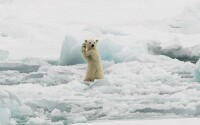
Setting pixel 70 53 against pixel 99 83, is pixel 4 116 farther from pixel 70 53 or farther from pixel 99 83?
pixel 70 53

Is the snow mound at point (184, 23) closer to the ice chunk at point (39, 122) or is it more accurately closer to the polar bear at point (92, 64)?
the polar bear at point (92, 64)

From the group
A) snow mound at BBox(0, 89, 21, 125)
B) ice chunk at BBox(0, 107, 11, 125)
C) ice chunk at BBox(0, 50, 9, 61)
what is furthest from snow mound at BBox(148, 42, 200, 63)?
ice chunk at BBox(0, 107, 11, 125)

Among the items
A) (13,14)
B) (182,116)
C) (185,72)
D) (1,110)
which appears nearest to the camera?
(1,110)

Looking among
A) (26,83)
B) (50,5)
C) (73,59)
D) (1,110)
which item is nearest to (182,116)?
(1,110)

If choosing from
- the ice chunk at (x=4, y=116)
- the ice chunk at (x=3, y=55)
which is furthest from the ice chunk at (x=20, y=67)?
the ice chunk at (x=4, y=116)

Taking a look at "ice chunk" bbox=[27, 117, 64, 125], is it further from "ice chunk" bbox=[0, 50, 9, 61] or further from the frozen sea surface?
"ice chunk" bbox=[0, 50, 9, 61]

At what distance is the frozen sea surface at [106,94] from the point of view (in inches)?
288

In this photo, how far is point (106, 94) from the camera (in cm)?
857

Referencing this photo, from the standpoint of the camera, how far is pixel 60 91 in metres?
8.87

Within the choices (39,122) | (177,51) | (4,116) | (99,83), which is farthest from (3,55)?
(4,116)

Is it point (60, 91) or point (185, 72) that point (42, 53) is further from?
point (60, 91)

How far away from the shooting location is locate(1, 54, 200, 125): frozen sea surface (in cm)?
732

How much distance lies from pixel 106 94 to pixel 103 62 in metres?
3.93

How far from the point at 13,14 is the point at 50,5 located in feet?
11.0
